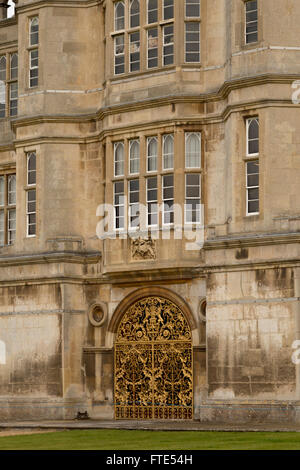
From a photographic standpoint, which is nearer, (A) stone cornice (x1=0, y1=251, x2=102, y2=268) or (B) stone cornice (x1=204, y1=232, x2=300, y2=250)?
(B) stone cornice (x1=204, y1=232, x2=300, y2=250)

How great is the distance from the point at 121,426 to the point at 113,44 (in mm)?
10883

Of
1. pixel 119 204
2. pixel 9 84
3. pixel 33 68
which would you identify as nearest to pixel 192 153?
pixel 119 204

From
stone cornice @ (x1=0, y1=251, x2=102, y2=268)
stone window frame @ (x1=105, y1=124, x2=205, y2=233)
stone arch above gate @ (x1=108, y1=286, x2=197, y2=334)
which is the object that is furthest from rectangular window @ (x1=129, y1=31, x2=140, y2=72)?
stone arch above gate @ (x1=108, y1=286, x2=197, y2=334)

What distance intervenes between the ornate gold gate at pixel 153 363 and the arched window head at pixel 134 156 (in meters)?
3.52

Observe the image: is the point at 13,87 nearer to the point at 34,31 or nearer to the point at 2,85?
the point at 2,85

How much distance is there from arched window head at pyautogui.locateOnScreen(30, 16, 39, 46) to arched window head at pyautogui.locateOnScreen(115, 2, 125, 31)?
112 inches

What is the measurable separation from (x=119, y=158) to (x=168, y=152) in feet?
5.71

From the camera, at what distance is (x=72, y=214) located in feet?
123

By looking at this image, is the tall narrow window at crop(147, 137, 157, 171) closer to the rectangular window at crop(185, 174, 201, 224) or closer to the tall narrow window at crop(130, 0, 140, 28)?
the rectangular window at crop(185, 174, 201, 224)

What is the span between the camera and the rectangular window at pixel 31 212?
1500 inches

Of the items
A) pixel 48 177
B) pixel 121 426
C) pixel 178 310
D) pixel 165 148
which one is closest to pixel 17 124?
pixel 48 177

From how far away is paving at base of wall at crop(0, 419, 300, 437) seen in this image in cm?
2967

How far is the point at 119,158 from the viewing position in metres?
36.6

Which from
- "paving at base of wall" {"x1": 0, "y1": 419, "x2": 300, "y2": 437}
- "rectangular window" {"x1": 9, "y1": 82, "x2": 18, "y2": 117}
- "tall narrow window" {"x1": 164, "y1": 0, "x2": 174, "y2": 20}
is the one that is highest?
"tall narrow window" {"x1": 164, "y1": 0, "x2": 174, "y2": 20}
